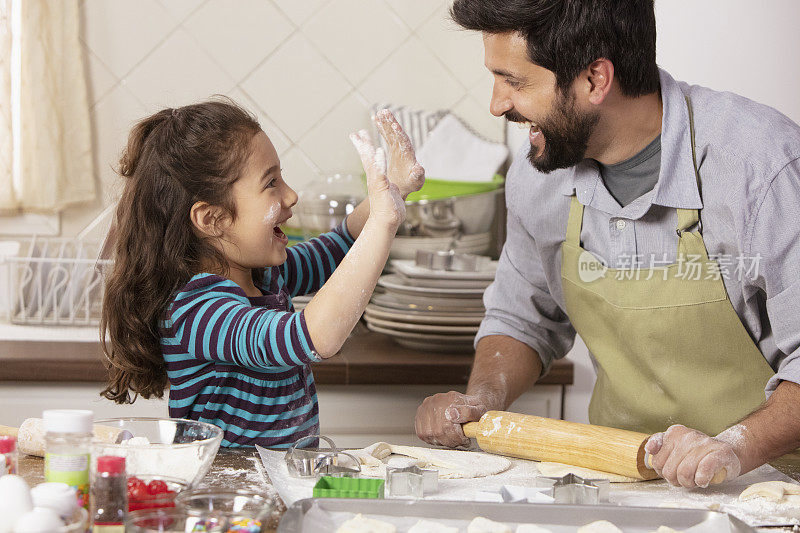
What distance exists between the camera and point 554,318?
5.68 feet

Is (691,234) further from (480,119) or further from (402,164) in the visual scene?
(480,119)

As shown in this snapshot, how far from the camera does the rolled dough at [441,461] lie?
1.13 meters

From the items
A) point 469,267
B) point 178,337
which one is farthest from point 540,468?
point 469,267

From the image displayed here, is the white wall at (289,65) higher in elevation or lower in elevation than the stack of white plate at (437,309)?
higher

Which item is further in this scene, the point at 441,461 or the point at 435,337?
the point at 435,337

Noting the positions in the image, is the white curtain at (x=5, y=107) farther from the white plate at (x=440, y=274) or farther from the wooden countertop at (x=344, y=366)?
the white plate at (x=440, y=274)

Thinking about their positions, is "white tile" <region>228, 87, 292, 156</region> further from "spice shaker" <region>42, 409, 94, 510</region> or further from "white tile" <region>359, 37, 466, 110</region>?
"spice shaker" <region>42, 409, 94, 510</region>

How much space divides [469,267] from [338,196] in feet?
1.43

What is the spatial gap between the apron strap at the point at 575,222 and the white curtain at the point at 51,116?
142cm

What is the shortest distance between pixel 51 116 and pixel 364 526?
6.08 feet

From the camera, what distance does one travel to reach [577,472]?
1155 mm

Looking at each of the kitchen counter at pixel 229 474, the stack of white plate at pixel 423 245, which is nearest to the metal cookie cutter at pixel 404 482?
the kitchen counter at pixel 229 474

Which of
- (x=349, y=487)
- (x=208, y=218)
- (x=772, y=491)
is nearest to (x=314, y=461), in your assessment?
(x=349, y=487)

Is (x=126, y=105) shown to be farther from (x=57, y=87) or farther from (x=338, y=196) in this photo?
(x=338, y=196)
